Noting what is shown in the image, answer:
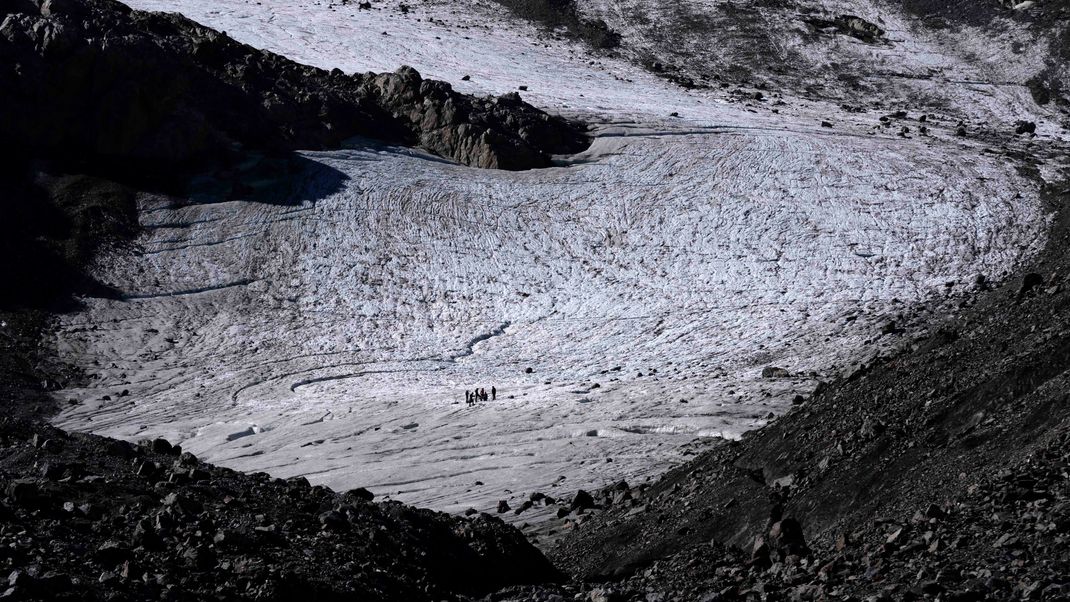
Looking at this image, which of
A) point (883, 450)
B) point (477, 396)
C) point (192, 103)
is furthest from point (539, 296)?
point (883, 450)

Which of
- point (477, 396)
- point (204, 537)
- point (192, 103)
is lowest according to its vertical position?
point (477, 396)

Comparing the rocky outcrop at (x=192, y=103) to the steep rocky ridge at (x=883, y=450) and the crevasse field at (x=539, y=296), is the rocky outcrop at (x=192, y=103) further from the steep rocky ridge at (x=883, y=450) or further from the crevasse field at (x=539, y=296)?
the steep rocky ridge at (x=883, y=450)

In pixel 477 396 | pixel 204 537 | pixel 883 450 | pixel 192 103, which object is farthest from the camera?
pixel 192 103

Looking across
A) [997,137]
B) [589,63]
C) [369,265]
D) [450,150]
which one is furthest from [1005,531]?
[589,63]

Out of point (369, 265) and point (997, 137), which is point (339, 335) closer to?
point (369, 265)

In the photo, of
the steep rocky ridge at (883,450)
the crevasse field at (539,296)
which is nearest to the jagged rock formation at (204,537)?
the steep rocky ridge at (883,450)

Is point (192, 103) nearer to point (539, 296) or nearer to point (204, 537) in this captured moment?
point (539, 296)

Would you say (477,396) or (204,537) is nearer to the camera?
(204,537)

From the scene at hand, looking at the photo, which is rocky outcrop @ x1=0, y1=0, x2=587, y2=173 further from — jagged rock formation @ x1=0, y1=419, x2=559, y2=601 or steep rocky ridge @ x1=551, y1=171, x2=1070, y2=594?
jagged rock formation @ x1=0, y1=419, x2=559, y2=601
